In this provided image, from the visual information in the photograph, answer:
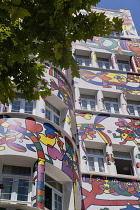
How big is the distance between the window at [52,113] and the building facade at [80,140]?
0.04m

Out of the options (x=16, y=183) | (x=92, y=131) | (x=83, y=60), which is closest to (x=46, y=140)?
(x=16, y=183)

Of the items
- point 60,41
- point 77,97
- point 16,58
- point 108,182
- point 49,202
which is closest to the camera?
point 16,58

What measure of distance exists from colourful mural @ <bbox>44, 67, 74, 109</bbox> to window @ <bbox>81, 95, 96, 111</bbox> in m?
1.81

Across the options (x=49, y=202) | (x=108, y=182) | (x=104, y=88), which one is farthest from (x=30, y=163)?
(x=104, y=88)

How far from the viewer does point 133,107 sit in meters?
13.8

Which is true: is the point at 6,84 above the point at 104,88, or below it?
below

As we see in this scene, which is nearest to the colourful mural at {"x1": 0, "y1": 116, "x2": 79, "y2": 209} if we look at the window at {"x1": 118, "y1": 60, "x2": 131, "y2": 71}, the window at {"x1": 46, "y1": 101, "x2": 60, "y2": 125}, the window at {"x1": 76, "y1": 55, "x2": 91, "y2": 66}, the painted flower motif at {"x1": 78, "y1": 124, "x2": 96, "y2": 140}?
the window at {"x1": 46, "y1": 101, "x2": 60, "y2": 125}

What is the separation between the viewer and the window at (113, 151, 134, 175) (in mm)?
10906

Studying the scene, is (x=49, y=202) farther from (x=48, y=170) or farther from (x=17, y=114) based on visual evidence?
(x=17, y=114)

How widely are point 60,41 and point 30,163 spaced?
148 inches

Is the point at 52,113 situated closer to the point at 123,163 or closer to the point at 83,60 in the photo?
the point at 123,163

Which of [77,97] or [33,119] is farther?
[77,97]

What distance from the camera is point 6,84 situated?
4.93m

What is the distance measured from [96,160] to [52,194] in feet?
11.2
